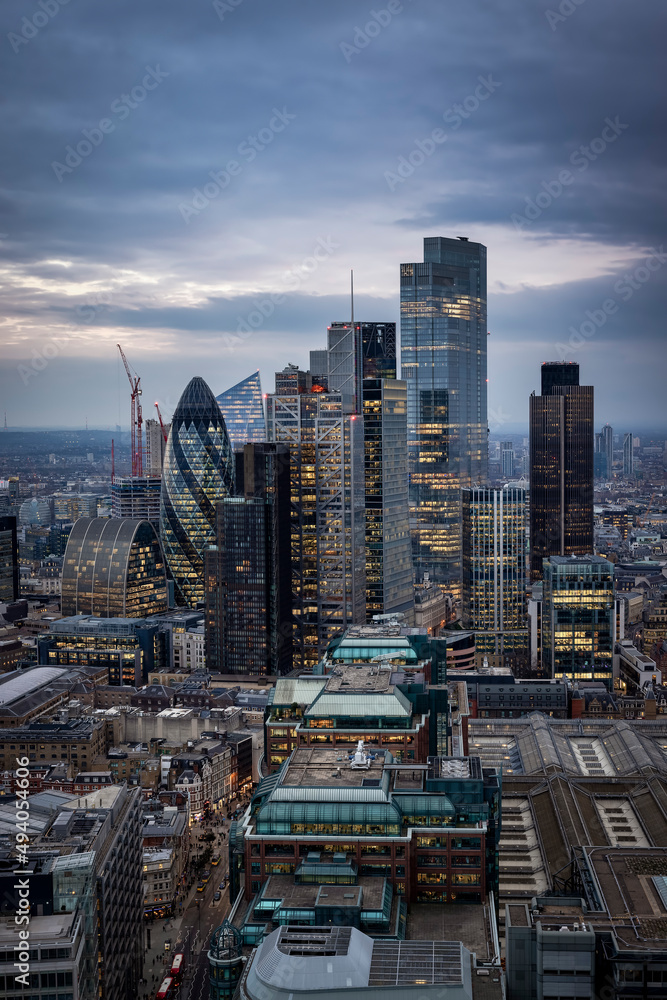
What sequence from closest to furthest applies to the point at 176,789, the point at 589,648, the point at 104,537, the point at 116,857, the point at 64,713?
1. the point at 116,857
2. the point at 176,789
3. the point at 64,713
4. the point at 589,648
5. the point at 104,537

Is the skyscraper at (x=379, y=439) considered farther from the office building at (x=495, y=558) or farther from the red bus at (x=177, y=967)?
the red bus at (x=177, y=967)

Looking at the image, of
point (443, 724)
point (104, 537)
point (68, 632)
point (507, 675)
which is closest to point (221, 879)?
point (443, 724)

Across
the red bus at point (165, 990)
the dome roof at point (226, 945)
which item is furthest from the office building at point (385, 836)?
the red bus at point (165, 990)

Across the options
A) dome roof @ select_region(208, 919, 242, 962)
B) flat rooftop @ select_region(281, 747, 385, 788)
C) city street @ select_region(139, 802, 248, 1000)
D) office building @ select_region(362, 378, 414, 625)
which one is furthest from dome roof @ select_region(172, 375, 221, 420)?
dome roof @ select_region(208, 919, 242, 962)

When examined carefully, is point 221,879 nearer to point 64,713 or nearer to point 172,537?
point 64,713

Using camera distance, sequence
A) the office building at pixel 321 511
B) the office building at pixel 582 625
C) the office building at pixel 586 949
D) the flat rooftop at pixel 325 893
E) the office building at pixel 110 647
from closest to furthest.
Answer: the office building at pixel 586 949
the flat rooftop at pixel 325 893
the office building at pixel 582 625
the office building at pixel 321 511
the office building at pixel 110 647

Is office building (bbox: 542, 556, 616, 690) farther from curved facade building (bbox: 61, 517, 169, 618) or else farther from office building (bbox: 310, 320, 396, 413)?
curved facade building (bbox: 61, 517, 169, 618)

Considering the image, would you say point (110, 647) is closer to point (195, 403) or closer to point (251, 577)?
point (251, 577)
